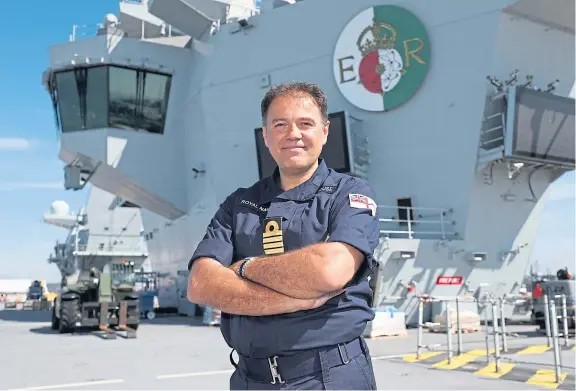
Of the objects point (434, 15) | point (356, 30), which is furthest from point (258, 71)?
point (434, 15)

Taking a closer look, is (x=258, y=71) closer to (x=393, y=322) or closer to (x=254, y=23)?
A: (x=254, y=23)

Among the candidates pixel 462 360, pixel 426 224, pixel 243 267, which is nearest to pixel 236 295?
pixel 243 267

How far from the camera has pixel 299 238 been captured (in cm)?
228

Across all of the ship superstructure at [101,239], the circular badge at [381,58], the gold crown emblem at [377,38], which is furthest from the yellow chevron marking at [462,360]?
the ship superstructure at [101,239]

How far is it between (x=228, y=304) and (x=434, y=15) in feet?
49.7

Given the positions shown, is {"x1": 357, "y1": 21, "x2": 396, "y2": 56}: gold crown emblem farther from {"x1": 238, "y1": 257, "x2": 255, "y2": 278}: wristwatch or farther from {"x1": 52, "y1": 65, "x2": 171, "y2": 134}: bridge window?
{"x1": 238, "y1": 257, "x2": 255, "y2": 278}: wristwatch

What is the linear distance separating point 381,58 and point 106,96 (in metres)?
10.2

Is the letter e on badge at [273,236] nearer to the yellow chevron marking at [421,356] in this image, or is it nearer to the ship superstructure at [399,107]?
the yellow chevron marking at [421,356]

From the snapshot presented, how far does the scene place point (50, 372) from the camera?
802 cm

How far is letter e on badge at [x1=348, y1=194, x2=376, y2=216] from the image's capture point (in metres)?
2.32

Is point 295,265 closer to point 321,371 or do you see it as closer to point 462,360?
point 321,371

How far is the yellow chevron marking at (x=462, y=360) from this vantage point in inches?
320

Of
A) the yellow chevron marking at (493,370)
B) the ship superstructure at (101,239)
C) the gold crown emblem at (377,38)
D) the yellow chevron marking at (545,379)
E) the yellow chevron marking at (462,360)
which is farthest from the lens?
the ship superstructure at (101,239)

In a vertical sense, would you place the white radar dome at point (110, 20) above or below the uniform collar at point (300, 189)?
above
